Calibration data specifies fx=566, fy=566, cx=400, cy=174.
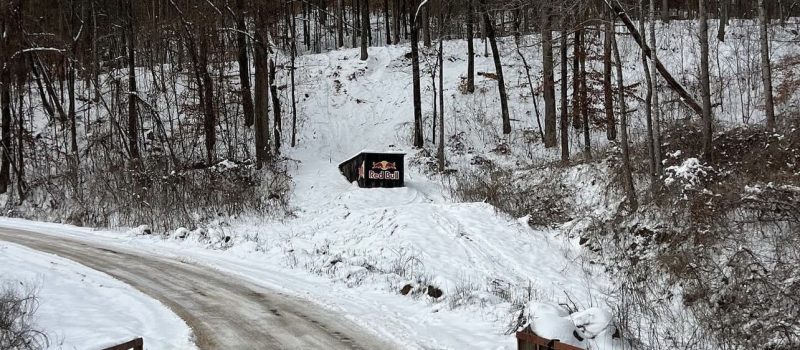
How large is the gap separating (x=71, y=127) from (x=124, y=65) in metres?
11.4

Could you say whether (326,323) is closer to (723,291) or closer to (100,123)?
(723,291)

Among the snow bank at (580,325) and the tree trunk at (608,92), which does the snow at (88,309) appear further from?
the tree trunk at (608,92)

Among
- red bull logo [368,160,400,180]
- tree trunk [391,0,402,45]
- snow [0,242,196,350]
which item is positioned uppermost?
tree trunk [391,0,402,45]

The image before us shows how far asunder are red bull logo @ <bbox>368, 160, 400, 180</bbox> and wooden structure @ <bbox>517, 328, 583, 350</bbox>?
56.2 ft

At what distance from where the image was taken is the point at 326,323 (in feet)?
29.2

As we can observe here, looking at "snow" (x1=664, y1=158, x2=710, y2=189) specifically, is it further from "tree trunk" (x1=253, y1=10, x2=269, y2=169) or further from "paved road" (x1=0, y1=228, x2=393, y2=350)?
"tree trunk" (x1=253, y1=10, x2=269, y2=169)

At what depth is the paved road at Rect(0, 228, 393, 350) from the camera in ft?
26.0

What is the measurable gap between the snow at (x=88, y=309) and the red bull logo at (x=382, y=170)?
12762 millimetres

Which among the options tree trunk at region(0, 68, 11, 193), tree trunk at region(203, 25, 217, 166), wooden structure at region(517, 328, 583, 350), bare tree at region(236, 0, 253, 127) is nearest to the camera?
wooden structure at region(517, 328, 583, 350)

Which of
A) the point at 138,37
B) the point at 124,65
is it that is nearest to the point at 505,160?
the point at 138,37

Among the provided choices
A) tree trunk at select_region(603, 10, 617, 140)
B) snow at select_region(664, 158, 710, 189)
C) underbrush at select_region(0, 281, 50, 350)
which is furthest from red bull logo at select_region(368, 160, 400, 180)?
underbrush at select_region(0, 281, 50, 350)

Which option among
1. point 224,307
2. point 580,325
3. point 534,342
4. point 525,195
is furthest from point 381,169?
point 534,342

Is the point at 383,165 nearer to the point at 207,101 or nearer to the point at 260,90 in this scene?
the point at 260,90

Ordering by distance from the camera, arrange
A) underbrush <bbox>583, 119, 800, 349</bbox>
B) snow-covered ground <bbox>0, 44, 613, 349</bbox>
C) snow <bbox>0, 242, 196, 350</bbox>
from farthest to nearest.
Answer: snow-covered ground <bbox>0, 44, 613, 349</bbox> → underbrush <bbox>583, 119, 800, 349</bbox> → snow <bbox>0, 242, 196, 350</bbox>
